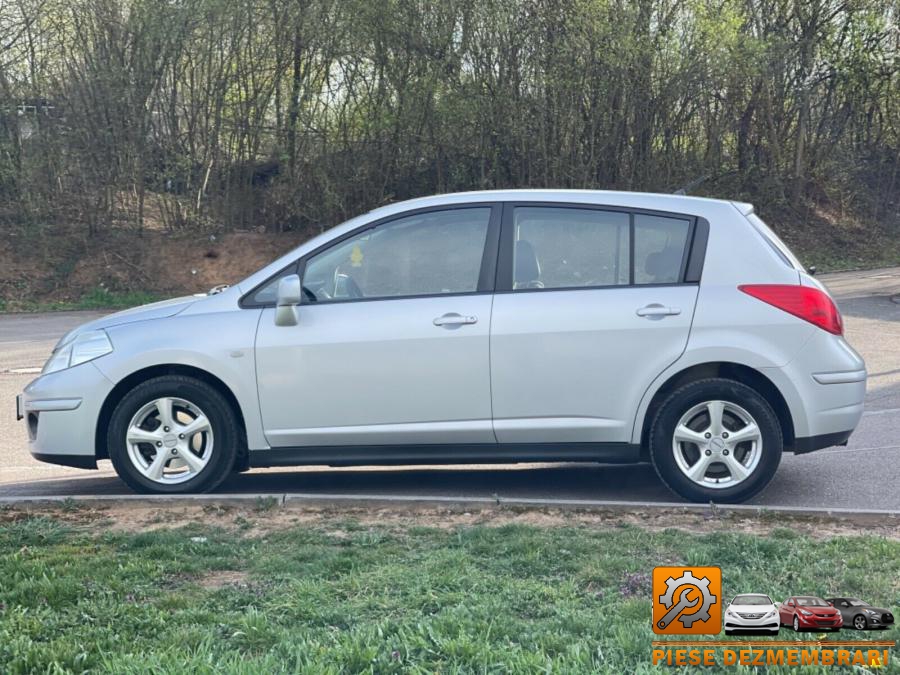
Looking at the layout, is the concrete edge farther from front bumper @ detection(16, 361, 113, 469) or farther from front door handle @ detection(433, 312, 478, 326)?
front door handle @ detection(433, 312, 478, 326)

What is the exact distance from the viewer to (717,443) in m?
6.41

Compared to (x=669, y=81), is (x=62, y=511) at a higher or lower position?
lower

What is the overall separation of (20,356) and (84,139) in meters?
9.57

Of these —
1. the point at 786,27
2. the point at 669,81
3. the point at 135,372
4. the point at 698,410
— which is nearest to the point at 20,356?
the point at 135,372

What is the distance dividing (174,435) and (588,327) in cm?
253

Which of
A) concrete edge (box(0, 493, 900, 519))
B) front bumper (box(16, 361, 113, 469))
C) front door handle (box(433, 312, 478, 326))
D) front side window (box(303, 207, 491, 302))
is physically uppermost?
front side window (box(303, 207, 491, 302))

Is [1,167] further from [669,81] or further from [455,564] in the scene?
[455,564]

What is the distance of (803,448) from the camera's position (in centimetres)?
653

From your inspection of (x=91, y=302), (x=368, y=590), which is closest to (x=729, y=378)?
(x=368, y=590)

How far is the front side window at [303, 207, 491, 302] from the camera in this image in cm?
662

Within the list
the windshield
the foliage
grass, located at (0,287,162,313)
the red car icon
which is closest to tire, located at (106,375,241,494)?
the windshield

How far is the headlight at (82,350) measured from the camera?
6668 millimetres

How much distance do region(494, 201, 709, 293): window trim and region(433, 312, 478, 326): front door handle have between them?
9.8 inches

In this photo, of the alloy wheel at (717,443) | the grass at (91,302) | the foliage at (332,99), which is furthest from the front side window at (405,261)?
the foliage at (332,99)
